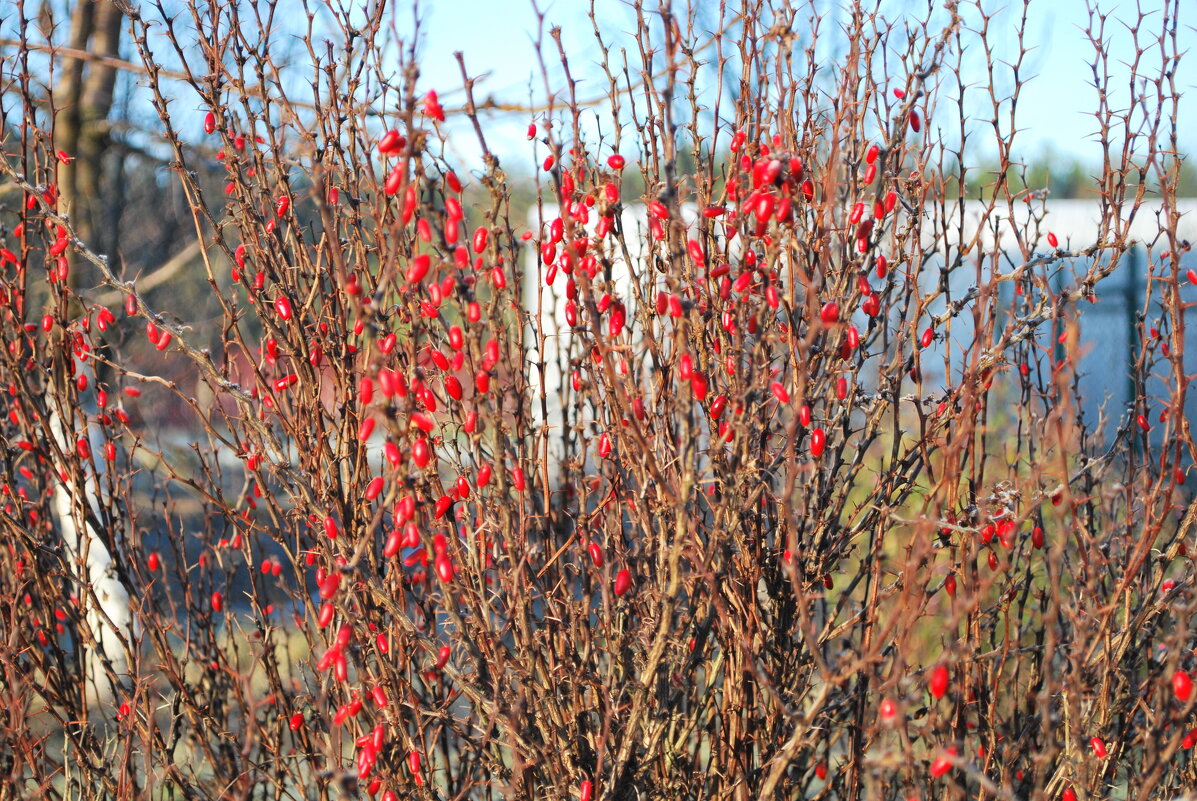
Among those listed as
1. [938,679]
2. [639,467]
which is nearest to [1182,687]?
[938,679]

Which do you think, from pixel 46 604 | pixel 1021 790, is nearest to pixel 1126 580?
pixel 1021 790

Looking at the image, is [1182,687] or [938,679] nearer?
[938,679]

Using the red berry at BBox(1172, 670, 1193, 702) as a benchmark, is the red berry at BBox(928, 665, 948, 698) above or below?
above

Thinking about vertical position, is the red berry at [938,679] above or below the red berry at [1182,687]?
above

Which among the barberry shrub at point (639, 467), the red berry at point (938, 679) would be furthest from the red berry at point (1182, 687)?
the red berry at point (938, 679)

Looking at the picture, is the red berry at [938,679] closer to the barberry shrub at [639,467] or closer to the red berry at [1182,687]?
the barberry shrub at [639,467]

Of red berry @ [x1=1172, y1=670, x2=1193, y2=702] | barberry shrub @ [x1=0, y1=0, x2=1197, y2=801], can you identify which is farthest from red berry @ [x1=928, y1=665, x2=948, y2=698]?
red berry @ [x1=1172, y1=670, x2=1193, y2=702]

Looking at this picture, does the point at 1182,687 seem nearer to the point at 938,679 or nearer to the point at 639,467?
the point at 938,679

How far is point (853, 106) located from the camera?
1916 mm

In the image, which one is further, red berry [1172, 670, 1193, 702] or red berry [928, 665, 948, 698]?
red berry [1172, 670, 1193, 702]

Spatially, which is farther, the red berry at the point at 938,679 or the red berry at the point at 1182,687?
the red berry at the point at 1182,687

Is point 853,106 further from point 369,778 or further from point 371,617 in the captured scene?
point 369,778

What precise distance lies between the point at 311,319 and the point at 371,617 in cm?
60

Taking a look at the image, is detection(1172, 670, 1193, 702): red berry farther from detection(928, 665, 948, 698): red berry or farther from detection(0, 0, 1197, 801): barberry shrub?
detection(928, 665, 948, 698): red berry
